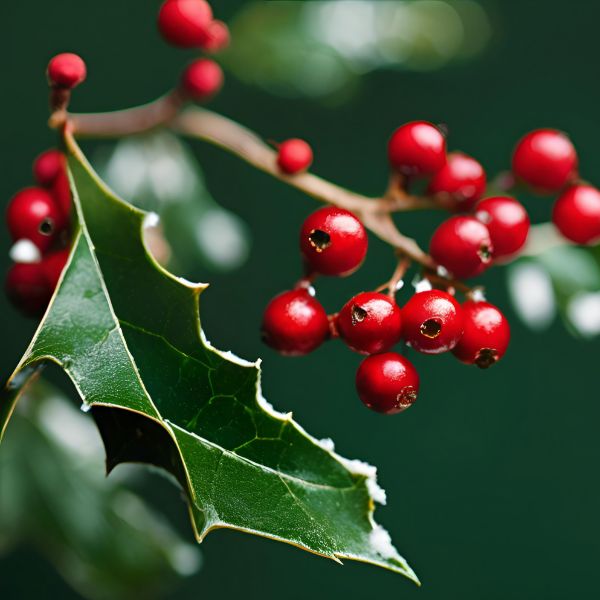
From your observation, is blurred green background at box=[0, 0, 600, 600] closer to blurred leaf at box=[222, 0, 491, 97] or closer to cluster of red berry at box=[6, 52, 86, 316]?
blurred leaf at box=[222, 0, 491, 97]

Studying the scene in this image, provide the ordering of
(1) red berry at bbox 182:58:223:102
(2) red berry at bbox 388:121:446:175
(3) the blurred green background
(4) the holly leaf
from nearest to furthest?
1. (4) the holly leaf
2. (2) red berry at bbox 388:121:446:175
3. (1) red berry at bbox 182:58:223:102
4. (3) the blurred green background

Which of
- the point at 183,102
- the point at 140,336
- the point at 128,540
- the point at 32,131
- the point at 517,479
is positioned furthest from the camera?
the point at 517,479

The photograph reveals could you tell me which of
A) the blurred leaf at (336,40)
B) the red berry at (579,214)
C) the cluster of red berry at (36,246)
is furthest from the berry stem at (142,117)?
the red berry at (579,214)

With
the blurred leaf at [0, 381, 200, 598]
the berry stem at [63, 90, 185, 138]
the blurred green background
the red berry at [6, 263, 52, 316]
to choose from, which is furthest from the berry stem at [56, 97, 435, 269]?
the blurred green background

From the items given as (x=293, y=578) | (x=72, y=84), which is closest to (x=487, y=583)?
(x=293, y=578)

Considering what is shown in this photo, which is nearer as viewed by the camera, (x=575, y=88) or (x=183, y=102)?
(x=183, y=102)

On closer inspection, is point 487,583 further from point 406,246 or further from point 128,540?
point 406,246
